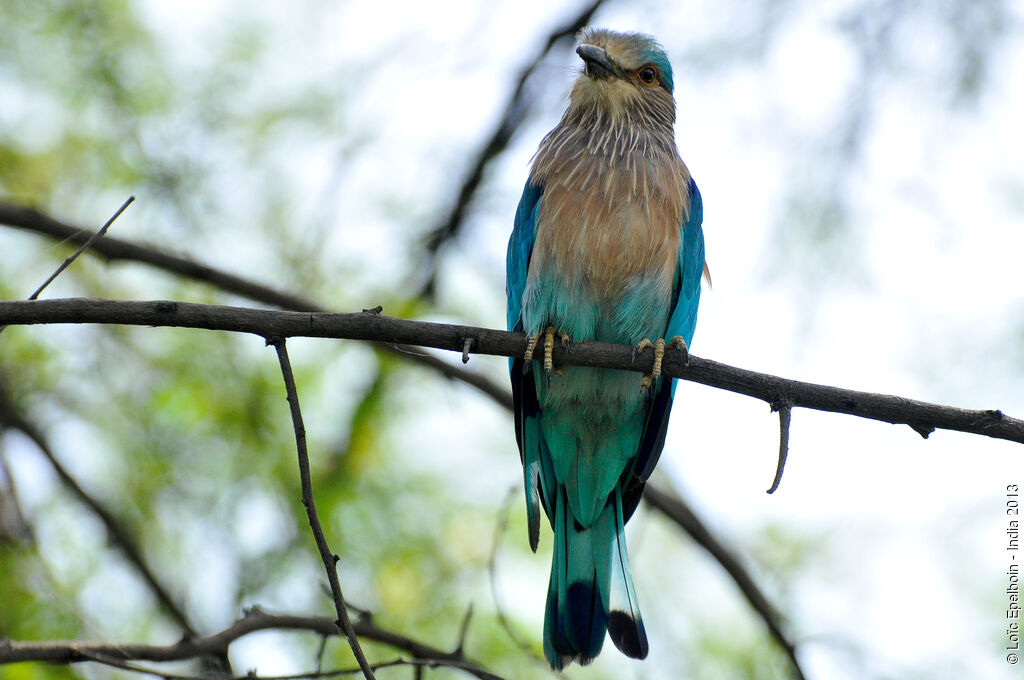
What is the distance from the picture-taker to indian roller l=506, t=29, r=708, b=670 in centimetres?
413

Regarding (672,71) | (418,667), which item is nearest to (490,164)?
(672,71)

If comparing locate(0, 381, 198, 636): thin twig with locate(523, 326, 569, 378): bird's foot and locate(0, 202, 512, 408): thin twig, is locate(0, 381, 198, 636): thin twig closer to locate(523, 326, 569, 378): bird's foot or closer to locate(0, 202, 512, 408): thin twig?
locate(0, 202, 512, 408): thin twig

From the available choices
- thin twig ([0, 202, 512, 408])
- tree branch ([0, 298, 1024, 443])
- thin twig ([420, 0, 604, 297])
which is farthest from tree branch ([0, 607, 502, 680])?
thin twig ([420, 0, 604, 297])

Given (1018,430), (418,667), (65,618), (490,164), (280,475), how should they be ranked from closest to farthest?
1. (1018,430)
2. (418,667)
3. (65,618)
4. (280,475)
5. (490,164)

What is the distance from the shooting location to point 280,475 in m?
5.48

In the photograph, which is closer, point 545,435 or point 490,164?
point 545,435

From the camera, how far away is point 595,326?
415 cm

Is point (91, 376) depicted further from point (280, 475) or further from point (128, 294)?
point (280, 475)

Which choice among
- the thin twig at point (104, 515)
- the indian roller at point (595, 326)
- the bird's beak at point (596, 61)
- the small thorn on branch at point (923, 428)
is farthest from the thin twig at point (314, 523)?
the bird's beak at point (596, 61)

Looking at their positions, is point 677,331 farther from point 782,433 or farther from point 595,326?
point 782,433

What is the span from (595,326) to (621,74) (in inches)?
65.2

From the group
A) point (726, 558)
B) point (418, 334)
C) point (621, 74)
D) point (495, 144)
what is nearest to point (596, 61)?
point (621, 74)

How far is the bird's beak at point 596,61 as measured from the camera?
193 inches

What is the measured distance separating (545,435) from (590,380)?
0.42 meters
